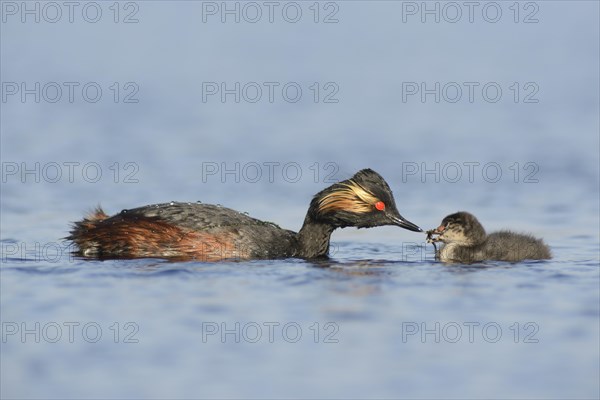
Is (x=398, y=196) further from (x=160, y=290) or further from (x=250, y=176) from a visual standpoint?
(x=160, y=290)

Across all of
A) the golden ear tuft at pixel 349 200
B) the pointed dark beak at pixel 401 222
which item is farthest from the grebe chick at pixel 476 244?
the golden ear tuft at pixel 349 200

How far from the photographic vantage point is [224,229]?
13.1m

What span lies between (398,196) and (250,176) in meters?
2.58

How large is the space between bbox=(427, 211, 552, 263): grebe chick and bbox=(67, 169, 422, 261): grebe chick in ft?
1.49

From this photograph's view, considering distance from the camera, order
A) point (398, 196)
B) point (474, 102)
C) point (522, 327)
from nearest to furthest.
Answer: point (522, 327) < point (398, 196) < point (474, 102)

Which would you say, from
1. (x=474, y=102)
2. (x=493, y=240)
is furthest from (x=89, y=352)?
(x=474, y=102)

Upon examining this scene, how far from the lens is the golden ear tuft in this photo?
13.6 metres

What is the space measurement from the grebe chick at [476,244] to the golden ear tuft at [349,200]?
77 cm

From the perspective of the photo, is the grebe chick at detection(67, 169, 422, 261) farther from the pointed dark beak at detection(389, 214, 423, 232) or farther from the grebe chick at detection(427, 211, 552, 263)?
the grebe chick at detection(427, 211, 552, 263)

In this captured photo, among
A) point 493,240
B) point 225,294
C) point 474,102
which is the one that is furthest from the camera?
point 474,102

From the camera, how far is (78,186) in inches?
733

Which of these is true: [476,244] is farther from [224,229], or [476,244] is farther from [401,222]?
[224,229]

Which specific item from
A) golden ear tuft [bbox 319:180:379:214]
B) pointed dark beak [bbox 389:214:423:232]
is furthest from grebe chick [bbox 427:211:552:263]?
golden ear tuft [bbox 319:180:379:214]

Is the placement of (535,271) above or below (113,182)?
below
